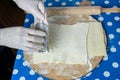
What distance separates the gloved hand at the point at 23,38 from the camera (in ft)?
2.30

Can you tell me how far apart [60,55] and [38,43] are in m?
0.10

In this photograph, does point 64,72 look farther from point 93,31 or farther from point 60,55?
point 93,31

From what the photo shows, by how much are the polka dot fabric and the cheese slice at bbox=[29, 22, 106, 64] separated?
0.03m

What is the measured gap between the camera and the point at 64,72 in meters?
0.72

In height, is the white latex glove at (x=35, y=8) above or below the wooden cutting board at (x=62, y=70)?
above

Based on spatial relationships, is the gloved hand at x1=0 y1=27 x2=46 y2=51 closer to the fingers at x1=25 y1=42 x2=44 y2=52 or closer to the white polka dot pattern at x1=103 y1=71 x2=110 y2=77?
the fingers at x1=25 y1=42 x2=44 y2=52

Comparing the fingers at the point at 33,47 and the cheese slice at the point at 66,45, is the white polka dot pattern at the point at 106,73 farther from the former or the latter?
the fingers at the point at 33,47

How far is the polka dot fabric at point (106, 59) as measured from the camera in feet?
2.33

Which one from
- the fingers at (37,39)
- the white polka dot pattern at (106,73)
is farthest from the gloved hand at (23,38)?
the white polka dot pattern at (106,73)

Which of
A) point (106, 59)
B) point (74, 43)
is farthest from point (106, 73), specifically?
point (74, 43)

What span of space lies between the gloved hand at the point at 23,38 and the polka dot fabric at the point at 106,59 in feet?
0.25

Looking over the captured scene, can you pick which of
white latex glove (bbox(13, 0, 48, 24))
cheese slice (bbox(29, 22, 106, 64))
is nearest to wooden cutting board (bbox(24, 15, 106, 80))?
cheese slice (bbox(29, 22, 106, 64))

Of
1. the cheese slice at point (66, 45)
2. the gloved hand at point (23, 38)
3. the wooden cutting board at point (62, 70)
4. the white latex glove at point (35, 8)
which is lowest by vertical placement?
the wooden cutting board at point (62, 70)

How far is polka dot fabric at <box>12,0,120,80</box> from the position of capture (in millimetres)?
710
